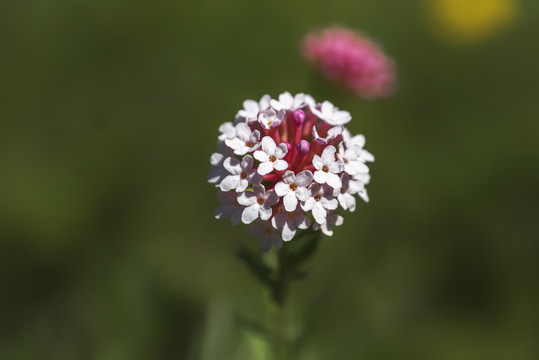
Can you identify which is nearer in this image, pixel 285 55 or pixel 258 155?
pixel 258 155

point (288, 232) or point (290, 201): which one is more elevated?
point (290, 201)

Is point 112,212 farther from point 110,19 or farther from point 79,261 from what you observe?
point 110,19

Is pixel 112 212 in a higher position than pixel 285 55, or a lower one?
lower

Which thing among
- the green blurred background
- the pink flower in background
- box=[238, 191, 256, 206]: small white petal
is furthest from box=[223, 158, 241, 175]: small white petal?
the pink flower in background

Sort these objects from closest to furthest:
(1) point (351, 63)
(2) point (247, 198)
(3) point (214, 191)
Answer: (2) point (247, 198) < (1) point (351, 63) < (3) point (214, 191)

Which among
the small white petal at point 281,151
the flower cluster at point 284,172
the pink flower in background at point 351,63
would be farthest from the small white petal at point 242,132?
the pink flower in background at point 351,63

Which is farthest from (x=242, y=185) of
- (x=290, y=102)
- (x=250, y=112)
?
(x=290, y=102)

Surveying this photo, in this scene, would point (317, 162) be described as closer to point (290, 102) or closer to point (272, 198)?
point (272, 198)

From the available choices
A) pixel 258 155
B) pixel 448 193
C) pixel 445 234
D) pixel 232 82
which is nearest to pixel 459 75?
pixel 448 193
